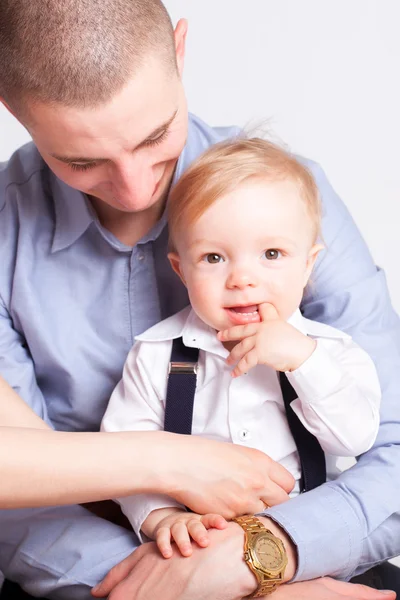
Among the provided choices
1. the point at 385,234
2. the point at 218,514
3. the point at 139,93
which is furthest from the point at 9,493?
the point at 385,234

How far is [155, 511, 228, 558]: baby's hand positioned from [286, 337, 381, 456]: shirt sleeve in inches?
11.9

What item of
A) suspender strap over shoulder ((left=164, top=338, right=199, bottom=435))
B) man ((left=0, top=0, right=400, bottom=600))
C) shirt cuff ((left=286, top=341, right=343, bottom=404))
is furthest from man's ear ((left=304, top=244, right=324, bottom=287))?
Result: suspender strap over shoulder ((left=164, top=338, right=199, bottom=435))

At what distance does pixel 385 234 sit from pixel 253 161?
5.64 ft

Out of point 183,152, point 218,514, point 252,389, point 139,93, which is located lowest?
point 218,514

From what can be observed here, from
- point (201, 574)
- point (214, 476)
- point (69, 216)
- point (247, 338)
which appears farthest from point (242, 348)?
point (69, 216)

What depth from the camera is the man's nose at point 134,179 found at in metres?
2.33

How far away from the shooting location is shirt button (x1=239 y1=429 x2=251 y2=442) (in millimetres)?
2490

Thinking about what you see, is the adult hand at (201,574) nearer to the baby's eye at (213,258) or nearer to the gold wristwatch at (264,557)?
the gold wristwatch at (264,557)

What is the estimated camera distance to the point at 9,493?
224 centimetres

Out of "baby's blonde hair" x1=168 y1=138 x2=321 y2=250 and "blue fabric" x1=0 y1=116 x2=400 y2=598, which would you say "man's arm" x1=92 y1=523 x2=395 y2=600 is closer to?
"blue fabric" x1=0 y1=116 x2=400 y2=598

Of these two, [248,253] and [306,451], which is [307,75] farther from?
[306,451]

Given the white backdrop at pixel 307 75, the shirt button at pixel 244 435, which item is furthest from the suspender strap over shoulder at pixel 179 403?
the white backdrop at pixel 307 75

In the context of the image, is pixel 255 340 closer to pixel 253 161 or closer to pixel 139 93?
pixel 253 161

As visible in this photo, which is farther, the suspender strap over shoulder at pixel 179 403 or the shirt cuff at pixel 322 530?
the suspender strap over shoulder at pixel 179 403
